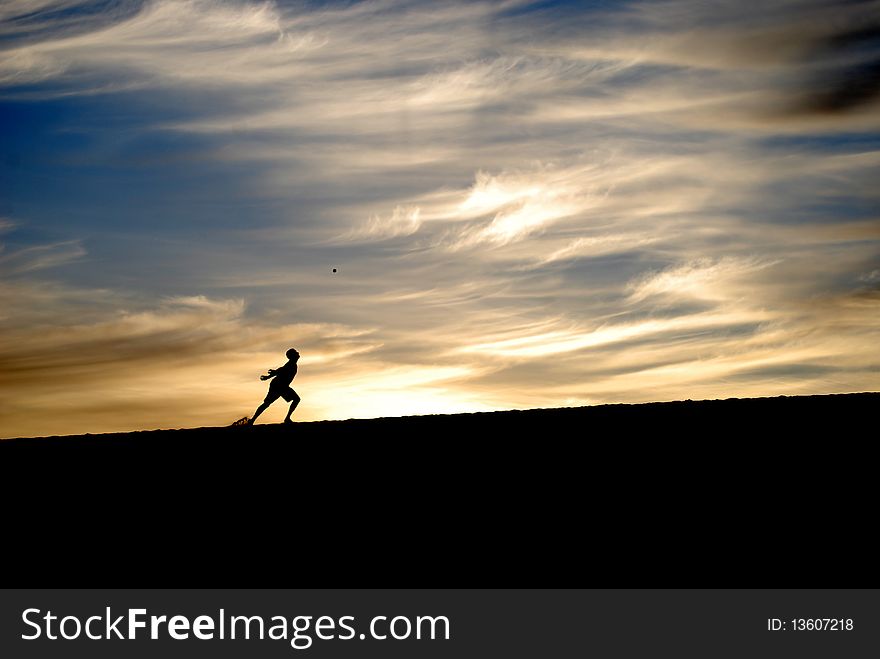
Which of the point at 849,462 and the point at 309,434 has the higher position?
the point at 309,434

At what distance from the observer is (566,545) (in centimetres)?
1035

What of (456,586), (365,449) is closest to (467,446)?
(365,449)

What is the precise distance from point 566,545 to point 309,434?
14.8 feet

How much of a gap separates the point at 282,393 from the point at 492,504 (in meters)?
6.98

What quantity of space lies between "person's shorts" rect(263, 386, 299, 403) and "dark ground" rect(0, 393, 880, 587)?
3.42 m

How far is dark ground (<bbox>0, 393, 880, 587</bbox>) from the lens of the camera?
9.98m

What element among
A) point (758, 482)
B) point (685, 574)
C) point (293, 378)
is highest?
point (293, 378)

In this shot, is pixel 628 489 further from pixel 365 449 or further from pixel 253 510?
pixel 253 510

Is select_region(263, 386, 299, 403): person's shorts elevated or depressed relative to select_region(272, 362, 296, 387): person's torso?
depressed

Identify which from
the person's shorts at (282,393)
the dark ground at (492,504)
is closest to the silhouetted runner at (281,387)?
the person's shorts at (282,393)

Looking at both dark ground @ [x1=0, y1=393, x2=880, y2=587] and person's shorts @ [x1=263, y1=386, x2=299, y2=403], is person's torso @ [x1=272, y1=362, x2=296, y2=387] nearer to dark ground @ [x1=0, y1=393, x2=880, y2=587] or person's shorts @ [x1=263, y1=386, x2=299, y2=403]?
person's shorts @ [x1=263, y1=386, x2=299, y2=403]

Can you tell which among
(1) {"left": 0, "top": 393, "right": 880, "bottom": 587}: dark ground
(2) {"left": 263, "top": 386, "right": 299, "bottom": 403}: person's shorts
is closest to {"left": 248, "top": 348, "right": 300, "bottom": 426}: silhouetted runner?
(2) {"left": 263, "top": 386, "right": 299, "bottom": 403}: person's shorts

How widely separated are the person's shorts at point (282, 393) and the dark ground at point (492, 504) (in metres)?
3.42

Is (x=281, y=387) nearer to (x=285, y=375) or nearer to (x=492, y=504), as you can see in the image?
(x=285, y=375)
